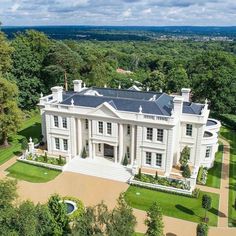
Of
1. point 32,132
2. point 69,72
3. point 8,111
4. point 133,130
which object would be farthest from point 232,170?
point 69,72

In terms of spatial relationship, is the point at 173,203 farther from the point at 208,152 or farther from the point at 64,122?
the point at 64,122

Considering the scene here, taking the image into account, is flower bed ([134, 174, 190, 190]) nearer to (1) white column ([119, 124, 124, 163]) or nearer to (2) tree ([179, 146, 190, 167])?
(2) tree ([179, 146, 190, 167])

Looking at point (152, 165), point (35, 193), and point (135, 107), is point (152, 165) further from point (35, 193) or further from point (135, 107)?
point (35, 193)

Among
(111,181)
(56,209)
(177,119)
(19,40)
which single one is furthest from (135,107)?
(19,40)

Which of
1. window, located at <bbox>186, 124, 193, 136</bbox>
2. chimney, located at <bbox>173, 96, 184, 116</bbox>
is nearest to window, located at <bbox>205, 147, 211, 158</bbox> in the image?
window, located at <bbox>186, 124, 193, 136</bbox>

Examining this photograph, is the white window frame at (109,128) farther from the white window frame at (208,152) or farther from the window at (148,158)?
the white window frame at (208,152)

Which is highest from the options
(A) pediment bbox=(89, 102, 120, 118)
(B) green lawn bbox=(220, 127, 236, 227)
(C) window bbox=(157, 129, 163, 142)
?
(A) pediment bbox=(89, 102, 120, 118)
